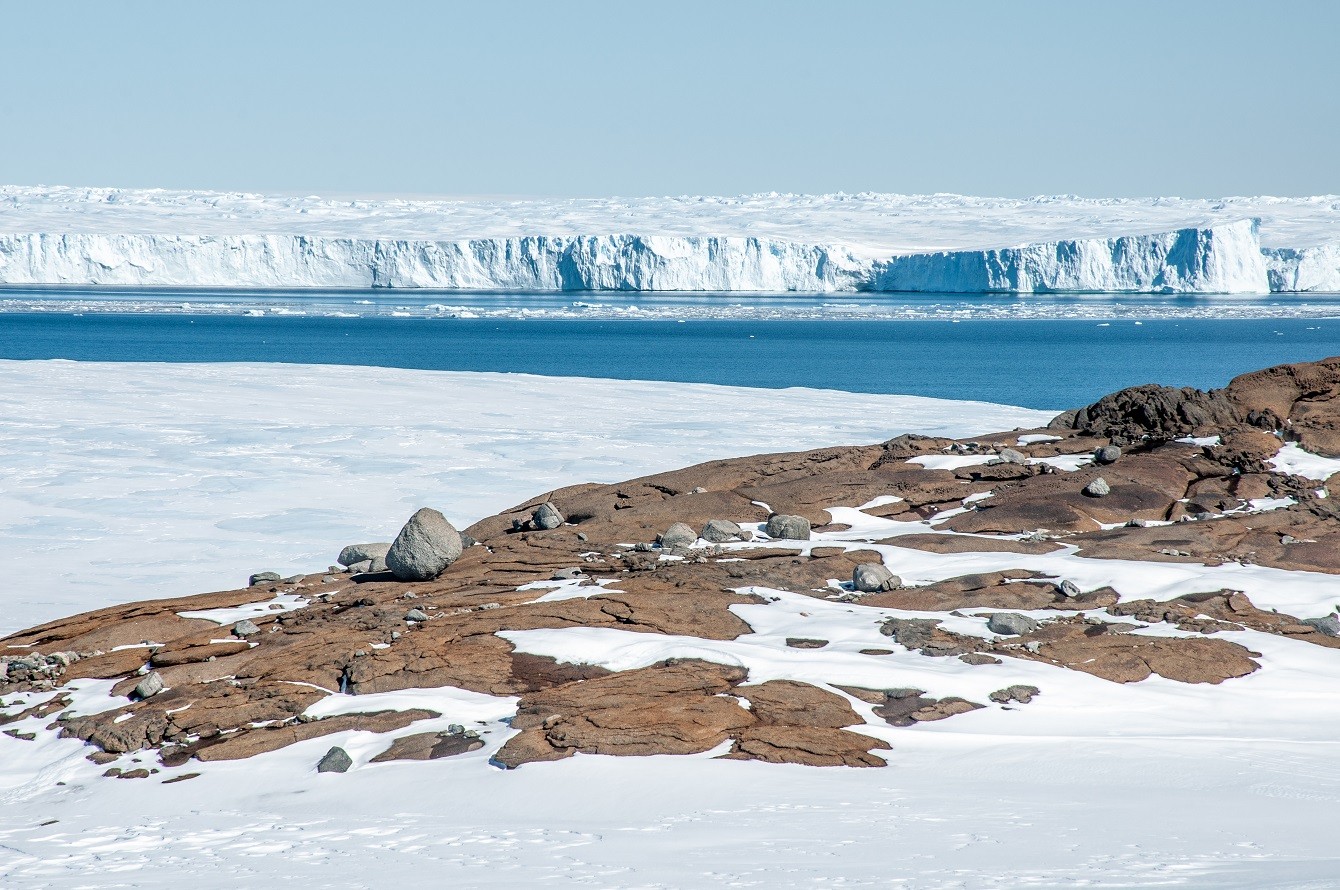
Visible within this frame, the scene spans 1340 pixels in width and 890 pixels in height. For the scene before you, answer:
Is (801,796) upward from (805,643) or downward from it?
downward

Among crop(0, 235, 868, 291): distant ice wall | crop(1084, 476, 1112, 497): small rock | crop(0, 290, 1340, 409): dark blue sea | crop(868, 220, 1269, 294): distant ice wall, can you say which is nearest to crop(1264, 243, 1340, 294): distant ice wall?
crop(868, 220, 1269, 294): distant ice wall

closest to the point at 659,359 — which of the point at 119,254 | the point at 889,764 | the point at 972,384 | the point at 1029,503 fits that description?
the point at 972,384

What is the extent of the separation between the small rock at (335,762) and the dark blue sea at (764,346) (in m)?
30.9

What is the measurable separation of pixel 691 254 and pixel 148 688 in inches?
3219

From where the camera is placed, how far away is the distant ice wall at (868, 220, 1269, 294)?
80.6m

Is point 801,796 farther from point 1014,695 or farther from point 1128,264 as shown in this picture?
point 1128,264

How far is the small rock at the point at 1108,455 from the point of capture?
11764mm

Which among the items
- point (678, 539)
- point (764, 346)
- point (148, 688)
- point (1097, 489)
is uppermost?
point (1097, 489)

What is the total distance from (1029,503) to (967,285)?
8179cm

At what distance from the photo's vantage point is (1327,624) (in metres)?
7.92

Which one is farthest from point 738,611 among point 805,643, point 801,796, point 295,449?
point 295,449

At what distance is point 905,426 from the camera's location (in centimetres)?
2120

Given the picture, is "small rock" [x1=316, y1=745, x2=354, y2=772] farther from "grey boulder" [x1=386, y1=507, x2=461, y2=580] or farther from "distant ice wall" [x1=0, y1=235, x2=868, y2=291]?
"distant ice wall" [x1=0, y1=235, x2=868, y2=291]

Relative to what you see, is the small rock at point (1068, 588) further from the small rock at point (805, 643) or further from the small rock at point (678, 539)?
the small rock at point (678, 539)
